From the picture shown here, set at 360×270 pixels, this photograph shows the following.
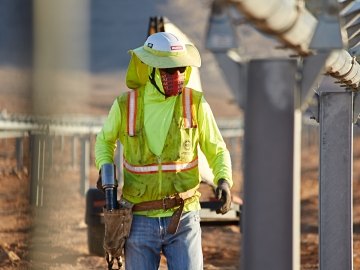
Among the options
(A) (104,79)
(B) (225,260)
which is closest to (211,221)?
(B) (225,260)

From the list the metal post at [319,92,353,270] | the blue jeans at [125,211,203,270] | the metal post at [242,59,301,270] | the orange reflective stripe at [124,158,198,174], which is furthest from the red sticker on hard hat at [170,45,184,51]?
the metal post at [319,92,353,270]

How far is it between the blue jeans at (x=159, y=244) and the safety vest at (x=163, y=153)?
13cm

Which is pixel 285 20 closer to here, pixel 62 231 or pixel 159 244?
pixel 159 244

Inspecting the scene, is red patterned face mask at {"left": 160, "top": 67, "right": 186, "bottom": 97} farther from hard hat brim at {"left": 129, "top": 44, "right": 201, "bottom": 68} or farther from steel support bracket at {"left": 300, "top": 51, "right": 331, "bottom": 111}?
steel support bracket at {"left": 300, "top": 51, "right": 331, "bottom": 111}

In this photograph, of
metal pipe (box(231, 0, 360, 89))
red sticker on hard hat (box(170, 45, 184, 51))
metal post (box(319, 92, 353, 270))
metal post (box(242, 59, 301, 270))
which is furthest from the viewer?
metal post (box(319, 92, 353, 270))

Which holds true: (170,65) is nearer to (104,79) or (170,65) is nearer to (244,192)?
(244,192)

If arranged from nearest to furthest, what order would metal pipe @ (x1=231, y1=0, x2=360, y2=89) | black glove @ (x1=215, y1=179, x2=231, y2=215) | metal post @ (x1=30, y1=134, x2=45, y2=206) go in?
metal pipe @ (x1=231, y1=0, x2=360, y2=89) < black glove @ (x1=215, y1=179, x2=231, y2=215) < metal post @ (x1=30, y1=134, x2=45, y2=206)

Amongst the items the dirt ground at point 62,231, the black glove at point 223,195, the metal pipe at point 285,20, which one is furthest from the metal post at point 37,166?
the metal pipe at point 285,20

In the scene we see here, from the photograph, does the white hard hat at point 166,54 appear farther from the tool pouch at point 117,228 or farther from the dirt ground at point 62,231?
the dirt ground at point 62,231

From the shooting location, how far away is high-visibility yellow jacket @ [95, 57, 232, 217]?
6312 millimetres

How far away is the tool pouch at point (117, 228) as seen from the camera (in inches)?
246

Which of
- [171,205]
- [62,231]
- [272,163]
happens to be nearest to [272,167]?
[272,163]

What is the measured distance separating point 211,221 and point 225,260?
4823mm

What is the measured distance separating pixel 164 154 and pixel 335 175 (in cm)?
285
